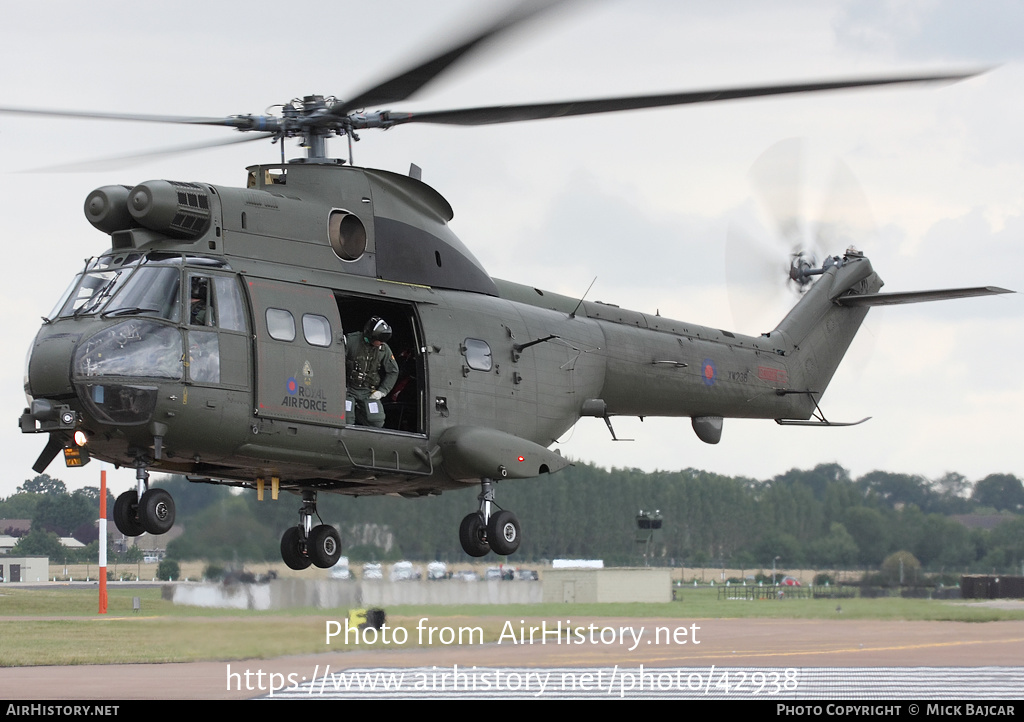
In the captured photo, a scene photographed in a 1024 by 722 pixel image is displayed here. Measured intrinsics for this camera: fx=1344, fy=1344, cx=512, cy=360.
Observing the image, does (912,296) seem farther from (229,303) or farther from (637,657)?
(637,657)

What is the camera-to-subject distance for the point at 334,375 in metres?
14.0

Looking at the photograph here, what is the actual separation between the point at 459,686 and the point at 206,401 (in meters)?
12.8

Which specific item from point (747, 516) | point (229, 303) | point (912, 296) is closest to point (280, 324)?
point (229, 303)

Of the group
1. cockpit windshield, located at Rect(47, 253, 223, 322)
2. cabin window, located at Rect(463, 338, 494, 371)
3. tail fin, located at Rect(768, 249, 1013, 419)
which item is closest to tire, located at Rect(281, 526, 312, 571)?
cabin window, located at Rect(463, 338, 494, 371)

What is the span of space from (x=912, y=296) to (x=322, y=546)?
9.81 metres

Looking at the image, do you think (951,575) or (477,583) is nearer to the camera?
(477,583)

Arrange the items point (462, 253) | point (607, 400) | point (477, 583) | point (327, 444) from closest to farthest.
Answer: point (327, 444)
point (462, 253)
point (607, 400)
point (477, 583)

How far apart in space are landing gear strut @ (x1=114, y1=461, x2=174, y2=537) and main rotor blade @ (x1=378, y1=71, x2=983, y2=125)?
4.56 metres

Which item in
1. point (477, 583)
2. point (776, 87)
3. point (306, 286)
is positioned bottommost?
point (477, 583)

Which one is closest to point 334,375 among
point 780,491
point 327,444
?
point 327,444

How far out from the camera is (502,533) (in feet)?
51.0

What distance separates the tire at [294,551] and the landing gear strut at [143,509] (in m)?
3.38

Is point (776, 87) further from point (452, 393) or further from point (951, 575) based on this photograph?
point (951, 575)

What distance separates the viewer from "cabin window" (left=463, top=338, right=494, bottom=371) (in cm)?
1547
